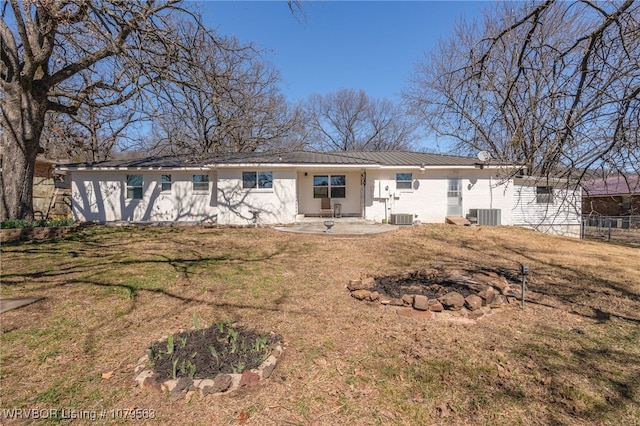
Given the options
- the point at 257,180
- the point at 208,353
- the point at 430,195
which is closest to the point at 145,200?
the point at 257,180

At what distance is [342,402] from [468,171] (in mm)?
13824

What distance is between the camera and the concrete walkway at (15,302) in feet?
13.2

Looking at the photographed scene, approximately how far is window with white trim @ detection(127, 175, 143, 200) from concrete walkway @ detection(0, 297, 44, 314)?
10.6 metres

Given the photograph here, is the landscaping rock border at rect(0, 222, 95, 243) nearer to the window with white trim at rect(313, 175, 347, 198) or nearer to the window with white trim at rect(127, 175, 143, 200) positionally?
the window with white trim at rect(127, 175, 143, 200)

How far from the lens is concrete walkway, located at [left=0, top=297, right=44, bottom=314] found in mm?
4031

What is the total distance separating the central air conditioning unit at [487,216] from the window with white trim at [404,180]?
326 cm

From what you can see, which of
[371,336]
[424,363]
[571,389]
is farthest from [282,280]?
[571,389]

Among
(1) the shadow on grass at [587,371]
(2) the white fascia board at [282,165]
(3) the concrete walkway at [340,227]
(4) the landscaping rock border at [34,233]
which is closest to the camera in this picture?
(1) the shadow on grass at [587,371]

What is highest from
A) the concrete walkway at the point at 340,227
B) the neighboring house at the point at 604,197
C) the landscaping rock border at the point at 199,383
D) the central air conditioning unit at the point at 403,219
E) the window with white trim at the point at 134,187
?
the window with white trim at the point at 134,187

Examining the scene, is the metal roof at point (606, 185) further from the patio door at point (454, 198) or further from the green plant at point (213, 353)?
the patio door at point (454, 198)

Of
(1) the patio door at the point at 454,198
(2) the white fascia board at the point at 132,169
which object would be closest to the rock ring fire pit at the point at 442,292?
(1) the patio door at the point at 454,198

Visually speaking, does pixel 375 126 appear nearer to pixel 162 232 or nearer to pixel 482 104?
pixel 162 232

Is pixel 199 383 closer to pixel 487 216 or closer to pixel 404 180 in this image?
pixel 404 180

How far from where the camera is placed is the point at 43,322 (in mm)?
3693
